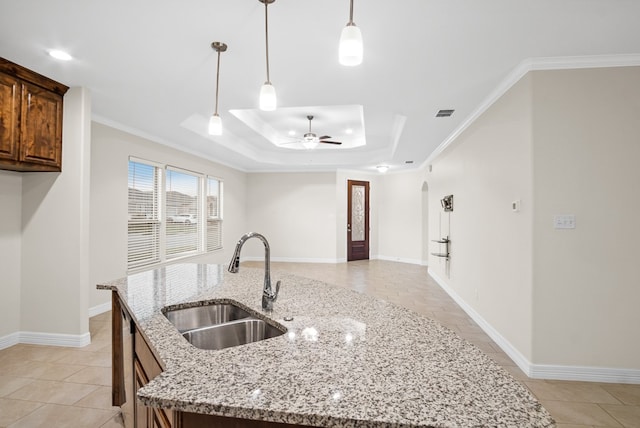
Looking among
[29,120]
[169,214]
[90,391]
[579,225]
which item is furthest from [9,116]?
[579,225]

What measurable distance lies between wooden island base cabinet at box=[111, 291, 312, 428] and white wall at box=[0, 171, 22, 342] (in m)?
2.02

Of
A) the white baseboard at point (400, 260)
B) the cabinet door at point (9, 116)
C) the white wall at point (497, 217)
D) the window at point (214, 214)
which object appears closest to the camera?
the cabinet door at point (9, 116)

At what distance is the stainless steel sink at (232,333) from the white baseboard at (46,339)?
8.54 ft

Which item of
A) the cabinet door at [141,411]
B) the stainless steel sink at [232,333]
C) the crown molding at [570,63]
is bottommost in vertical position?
the cabinet door at [141,411]

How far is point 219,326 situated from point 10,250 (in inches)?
124

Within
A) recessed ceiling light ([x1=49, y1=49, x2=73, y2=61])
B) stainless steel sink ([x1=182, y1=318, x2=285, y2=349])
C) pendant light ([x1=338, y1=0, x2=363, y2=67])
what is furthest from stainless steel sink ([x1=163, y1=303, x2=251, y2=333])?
recessed ceiling light ([x1=49, y1=49, x2=73, y2=61])

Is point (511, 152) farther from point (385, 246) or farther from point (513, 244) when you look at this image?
point (385, 246)

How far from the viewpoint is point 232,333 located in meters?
1.54

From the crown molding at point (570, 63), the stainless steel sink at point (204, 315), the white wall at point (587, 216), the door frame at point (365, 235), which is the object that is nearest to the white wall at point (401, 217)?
the door frame at point (365, 235)

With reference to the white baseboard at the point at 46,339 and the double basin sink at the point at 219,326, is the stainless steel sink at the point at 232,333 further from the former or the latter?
the white baseboard at the point at 46,339

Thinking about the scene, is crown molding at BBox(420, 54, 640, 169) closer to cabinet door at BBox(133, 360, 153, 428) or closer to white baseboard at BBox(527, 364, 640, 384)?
white baseboard at BBox(527, 364, 640, 384)

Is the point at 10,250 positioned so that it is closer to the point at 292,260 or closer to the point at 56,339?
the point at 56,339

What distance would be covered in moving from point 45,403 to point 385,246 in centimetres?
780

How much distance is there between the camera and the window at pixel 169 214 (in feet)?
16.0
